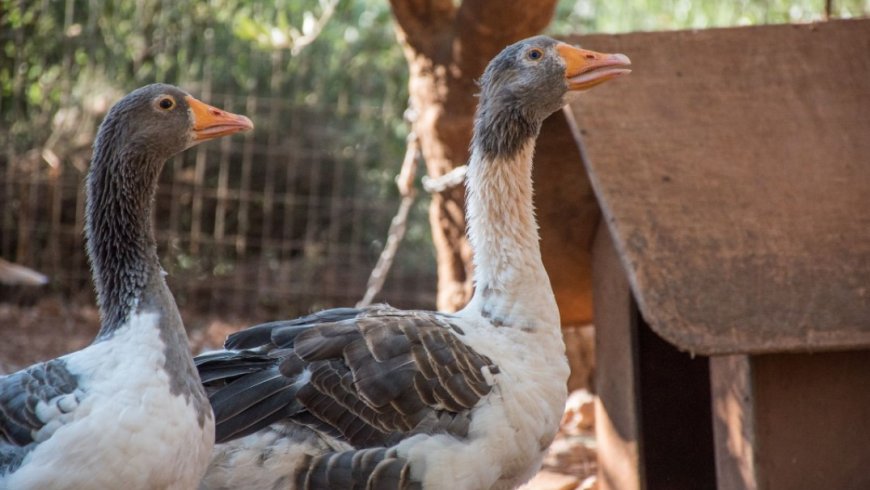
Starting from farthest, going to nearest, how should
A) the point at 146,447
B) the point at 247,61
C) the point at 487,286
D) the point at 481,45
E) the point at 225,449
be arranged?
the point at 247,61 → the point at 481,45 → the point at 487,286 → the point at 225,449 → the point at 146,447

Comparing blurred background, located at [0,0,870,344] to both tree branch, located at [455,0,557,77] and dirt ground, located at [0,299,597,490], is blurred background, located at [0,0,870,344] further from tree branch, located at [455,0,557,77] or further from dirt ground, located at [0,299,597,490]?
tree branch, located at [455,0,557,77]

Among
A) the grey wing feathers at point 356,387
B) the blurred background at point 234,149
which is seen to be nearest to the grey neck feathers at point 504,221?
the grey wing feathers at point 356,387

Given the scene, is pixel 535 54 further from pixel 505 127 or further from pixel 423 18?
pixel 423 18

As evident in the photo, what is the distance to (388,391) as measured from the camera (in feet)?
11.5

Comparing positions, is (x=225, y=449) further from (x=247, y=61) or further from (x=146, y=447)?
(x=247, y=61)

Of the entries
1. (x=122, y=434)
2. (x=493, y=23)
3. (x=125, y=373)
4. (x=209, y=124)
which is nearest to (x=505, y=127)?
(x=209, y=124)

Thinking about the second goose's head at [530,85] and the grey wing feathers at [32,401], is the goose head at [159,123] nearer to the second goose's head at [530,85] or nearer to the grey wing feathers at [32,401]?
the grey wing feathers at [32,401]

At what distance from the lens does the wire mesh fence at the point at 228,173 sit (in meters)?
9.35

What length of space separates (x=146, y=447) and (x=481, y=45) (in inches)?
138

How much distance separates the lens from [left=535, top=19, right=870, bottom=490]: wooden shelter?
3.99 m

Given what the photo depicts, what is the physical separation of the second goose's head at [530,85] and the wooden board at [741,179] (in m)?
0.47

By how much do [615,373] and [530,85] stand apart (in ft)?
5.45

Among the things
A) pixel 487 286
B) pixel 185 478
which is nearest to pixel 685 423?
pixel 487 286

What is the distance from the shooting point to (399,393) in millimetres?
3506
